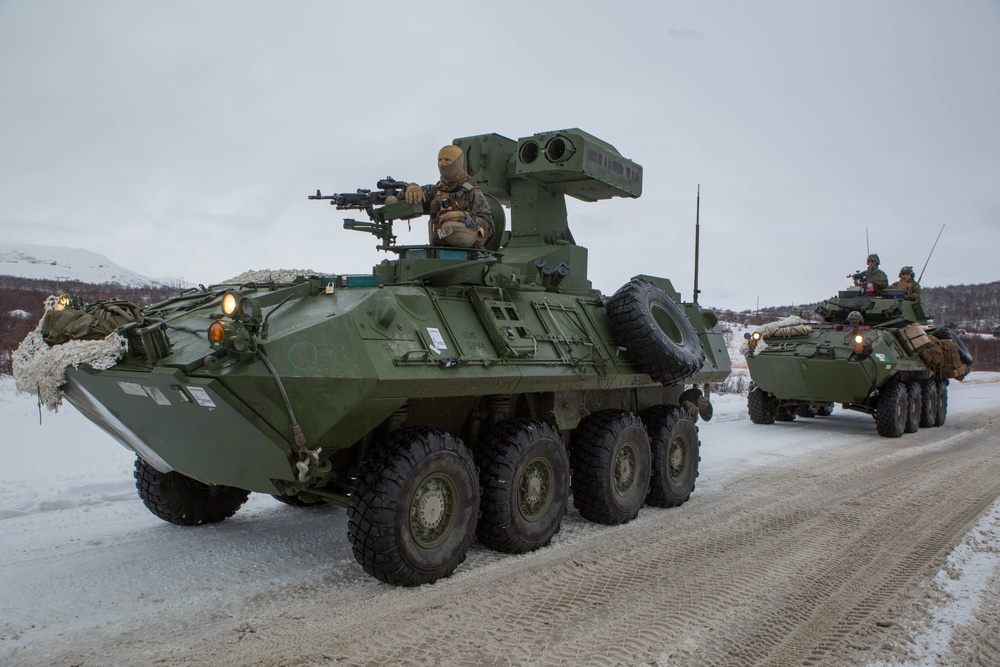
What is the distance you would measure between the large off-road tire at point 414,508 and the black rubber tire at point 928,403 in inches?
462

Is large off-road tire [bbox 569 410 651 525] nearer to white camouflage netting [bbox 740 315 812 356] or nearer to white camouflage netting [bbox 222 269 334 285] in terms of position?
white camouflage netting [bbox 222 269 334 285]

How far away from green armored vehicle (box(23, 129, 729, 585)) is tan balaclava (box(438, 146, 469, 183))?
0.41 metres

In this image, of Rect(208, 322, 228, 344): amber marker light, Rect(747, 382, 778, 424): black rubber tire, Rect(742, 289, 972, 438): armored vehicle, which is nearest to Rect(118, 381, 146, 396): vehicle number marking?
Rect(208, 322, 228, 344): amber marker light

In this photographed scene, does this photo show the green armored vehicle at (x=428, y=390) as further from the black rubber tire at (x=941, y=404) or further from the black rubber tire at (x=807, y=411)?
the black rubber tire at (x=941, y=404)

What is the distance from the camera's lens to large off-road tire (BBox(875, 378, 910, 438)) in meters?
12.6

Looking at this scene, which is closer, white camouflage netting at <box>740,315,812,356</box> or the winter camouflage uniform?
the winter camouflage uniform

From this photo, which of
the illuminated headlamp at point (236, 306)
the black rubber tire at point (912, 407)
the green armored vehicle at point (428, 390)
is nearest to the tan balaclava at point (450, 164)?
the green armored vehicle at point (428, 390)

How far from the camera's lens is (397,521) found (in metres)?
4.64

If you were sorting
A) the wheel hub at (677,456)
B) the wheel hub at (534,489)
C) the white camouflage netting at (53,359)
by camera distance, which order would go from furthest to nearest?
the wheel hub at (677,456)
the wheel hub at (534,489)
the white camouflage netting at (53,359)

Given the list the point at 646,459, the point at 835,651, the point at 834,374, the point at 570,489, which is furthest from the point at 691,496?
the point at 834,374

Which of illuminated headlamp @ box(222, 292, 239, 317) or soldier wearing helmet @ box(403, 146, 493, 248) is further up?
soldier wearing helmet @ box(403, 146, 493, 248)

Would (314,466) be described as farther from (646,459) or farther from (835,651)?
(646,459)

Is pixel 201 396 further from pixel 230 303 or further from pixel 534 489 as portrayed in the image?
pixel 534 489

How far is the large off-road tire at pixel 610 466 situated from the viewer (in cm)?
638
